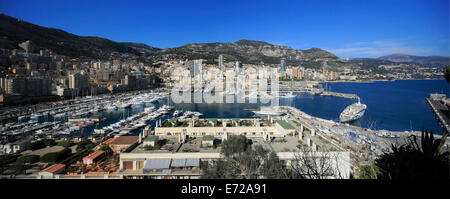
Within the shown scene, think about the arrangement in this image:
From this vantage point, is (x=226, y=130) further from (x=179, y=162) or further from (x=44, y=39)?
(x=44, y=39)

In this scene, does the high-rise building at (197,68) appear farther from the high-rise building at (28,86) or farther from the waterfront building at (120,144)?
the waterfront building at (120,144)

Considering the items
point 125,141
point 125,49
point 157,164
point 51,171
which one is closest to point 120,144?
point 125,141

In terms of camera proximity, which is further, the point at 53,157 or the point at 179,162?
the point at 53,157

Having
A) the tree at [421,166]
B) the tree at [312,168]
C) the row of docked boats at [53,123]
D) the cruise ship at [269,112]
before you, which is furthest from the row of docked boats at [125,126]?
the tree at [421,166]

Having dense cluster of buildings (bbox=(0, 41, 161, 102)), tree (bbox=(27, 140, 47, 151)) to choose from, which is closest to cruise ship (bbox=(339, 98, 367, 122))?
tree (bbox=(27, 140, 47, 151))

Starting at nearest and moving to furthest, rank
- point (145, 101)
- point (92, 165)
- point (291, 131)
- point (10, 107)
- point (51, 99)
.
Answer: point (92, 165) → point (291, 131) → point (10, 107) → point (51, 99) → point (145, 101)

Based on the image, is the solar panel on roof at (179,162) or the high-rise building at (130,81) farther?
the high-rise building at (130,81)
